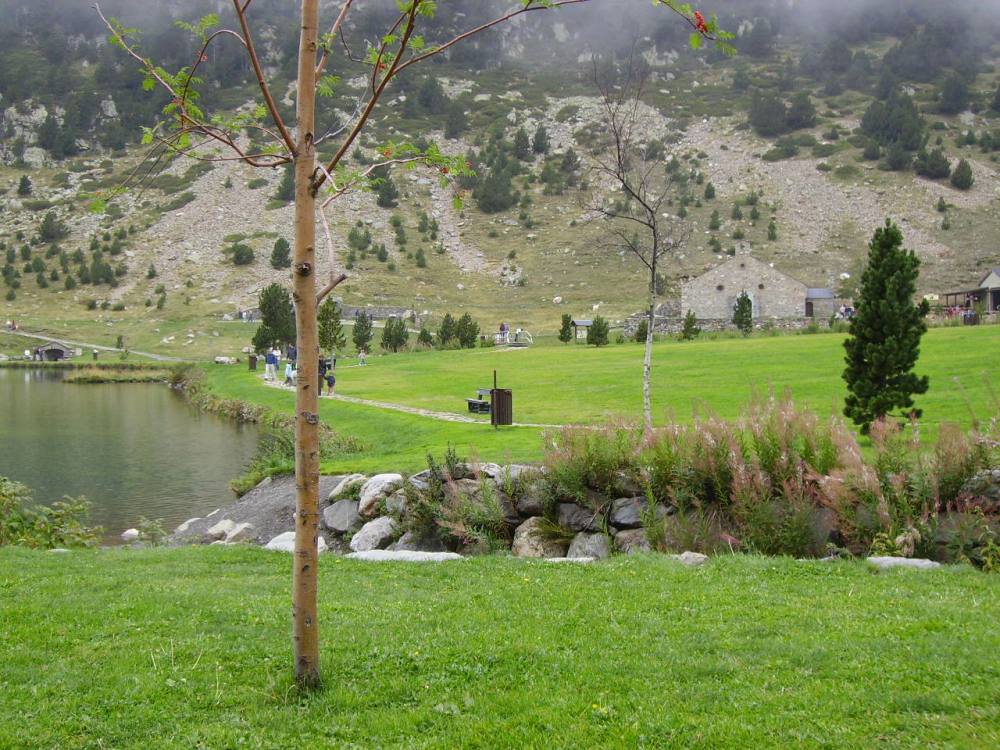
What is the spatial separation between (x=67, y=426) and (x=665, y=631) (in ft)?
97.5

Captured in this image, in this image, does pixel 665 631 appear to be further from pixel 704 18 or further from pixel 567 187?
pixel 567 187

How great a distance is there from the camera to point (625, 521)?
415 inches

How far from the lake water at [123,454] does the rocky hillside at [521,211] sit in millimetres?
36633

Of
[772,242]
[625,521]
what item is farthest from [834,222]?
[625,521]

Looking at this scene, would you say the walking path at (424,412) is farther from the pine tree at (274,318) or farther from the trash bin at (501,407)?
the pine tree at (274,318)

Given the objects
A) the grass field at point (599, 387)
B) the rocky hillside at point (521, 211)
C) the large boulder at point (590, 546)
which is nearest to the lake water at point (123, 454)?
the grass field at point (599, 387)

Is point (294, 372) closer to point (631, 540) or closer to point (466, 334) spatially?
point (631, 540)

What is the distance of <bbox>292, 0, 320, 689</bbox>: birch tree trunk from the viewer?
4410 mm

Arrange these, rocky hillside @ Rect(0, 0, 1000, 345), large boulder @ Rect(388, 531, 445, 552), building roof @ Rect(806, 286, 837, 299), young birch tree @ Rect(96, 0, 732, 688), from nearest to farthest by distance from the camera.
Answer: young birch tree @ Rect(96, 0, 732, 688), large boulder @ Rect(388, 531, 445, 552), building roof @ Rect(806, 286, 837, 299), rocky hillside @ Rect(0, 0, 1000, 345)

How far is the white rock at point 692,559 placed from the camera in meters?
8.27

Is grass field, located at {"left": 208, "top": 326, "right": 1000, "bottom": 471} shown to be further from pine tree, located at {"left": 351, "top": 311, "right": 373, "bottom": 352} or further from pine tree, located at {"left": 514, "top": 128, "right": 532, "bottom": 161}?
pine tree, located at {"left": 514, "top": 128, "right": 532, "bottom": 161}

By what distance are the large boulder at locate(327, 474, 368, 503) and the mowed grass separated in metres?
→ 6.91

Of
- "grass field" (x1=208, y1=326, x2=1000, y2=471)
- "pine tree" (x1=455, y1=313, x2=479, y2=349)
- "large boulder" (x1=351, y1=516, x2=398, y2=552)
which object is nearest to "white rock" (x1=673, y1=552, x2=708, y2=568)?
"grass field" (x1=208, y1=326, x2=1000, y2=471)

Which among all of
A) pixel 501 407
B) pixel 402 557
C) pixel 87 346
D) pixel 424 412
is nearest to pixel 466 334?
pixel 424 412
